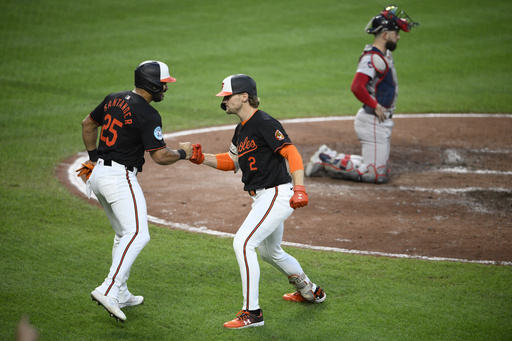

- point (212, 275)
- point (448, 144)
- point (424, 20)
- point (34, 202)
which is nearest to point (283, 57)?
point (424, 20)

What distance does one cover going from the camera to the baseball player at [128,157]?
4742 mm

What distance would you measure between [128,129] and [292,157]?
1.31 metres

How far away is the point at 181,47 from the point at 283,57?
286 centimetres

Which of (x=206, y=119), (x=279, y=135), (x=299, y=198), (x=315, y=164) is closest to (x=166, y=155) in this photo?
(x=279, y=135)

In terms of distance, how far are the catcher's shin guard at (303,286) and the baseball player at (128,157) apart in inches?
49.0

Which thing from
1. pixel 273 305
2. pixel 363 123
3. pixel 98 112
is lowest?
pixel 273 305

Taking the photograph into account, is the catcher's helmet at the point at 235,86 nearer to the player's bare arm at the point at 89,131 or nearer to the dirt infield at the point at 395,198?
the player's bare arm at the point at 89,131

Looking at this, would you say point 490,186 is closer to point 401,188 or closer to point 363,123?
point 401,188

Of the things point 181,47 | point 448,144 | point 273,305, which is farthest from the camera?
point 181,47

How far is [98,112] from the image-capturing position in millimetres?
5082

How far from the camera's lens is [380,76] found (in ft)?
28.0

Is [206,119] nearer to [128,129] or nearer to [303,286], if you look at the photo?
[128,129]

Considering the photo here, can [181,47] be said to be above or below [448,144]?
above

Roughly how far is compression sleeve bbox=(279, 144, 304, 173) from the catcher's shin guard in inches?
35.5
